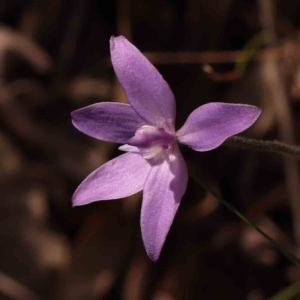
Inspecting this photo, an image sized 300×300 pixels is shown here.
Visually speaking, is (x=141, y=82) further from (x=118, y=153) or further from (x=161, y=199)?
(x=118, y=153)

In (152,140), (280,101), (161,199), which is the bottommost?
(280,101)

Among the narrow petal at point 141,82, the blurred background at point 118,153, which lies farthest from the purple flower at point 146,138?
the blurred background at point 118,153

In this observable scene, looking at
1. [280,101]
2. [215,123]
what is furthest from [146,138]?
[280,101]

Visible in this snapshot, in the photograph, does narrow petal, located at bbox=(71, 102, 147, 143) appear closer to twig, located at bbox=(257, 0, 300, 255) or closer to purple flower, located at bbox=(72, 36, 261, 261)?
purple flower, located at bbox=(72, 36, 261, 261)

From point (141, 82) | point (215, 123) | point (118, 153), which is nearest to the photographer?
point (215, 123)

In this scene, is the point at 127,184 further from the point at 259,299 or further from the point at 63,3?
the point at 63,3

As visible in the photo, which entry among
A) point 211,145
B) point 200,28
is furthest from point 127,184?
point 200,28

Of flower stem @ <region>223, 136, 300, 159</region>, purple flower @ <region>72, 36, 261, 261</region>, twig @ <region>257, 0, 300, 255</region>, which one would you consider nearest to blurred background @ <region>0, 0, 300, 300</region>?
twig @ <region>257, 0, 300, 255</region>
